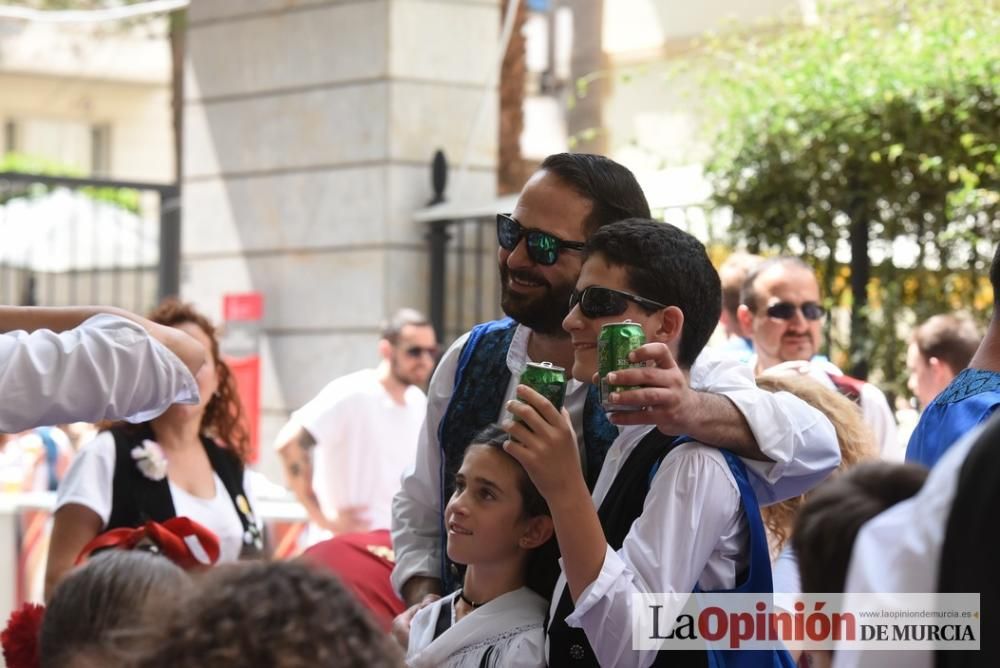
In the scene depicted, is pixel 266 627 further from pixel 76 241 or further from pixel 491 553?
pixel 76 241

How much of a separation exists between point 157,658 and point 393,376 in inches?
242

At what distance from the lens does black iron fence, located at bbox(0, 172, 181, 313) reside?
11.9 metres

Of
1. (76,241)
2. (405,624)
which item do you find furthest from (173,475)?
(76,241)

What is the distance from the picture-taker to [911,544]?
169 cm

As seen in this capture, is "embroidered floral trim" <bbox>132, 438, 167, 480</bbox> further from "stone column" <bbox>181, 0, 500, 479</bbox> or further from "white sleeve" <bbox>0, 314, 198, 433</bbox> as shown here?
"stone column" <bbox>181, 0, 500, 479</bbox>

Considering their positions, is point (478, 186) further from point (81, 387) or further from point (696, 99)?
point (81, 387)

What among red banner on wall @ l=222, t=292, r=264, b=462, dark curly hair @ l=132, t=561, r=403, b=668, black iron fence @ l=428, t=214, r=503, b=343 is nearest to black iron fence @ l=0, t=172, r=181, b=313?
red banner on wall @ l=222, t=292, r=264, b=462

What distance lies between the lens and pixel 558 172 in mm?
3566

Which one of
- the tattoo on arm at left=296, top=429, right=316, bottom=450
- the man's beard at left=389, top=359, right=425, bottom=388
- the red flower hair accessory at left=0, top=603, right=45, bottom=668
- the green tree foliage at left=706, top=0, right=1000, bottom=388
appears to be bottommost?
the tattoo on arm at left=296, top=429, right=316, bottom=450

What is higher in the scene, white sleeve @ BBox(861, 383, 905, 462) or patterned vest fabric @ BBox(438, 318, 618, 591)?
patterned vest fabric @ BBox(438, 318, 618, 591)

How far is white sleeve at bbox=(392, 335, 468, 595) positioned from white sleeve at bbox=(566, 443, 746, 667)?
1.00 metres

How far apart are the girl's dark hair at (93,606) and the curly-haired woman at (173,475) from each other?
1991 mm

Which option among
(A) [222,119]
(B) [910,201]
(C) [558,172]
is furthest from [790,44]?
(C) [558,172]

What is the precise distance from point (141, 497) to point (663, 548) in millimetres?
2555
